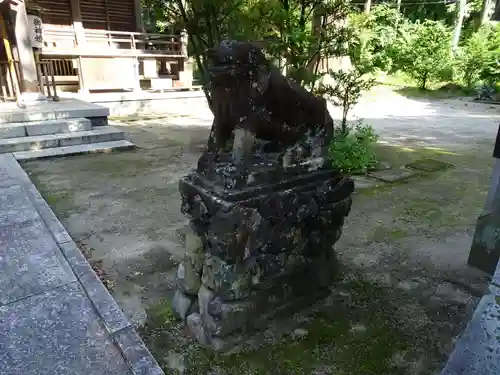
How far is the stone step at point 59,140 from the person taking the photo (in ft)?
21.7

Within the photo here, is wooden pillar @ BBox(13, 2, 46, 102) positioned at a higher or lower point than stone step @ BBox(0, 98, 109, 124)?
higher

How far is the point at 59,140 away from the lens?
6984 mm

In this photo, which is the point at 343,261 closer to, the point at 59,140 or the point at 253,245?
the point at 253,245

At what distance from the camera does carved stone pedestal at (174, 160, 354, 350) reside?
6.83ft

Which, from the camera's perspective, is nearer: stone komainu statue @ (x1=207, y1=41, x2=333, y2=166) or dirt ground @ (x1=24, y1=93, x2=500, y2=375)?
stone komainu statue @ (x1=207, y1=41, x2=333, y2=166)

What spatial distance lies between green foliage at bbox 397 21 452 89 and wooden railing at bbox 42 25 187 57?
11040 millimetres

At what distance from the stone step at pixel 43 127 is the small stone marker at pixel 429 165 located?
6302 mm

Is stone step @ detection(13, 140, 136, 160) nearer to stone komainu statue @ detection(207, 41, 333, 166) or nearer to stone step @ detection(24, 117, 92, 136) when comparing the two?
stone step @ detection(24, 117, 92, 136)

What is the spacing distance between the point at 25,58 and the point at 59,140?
10.6ft

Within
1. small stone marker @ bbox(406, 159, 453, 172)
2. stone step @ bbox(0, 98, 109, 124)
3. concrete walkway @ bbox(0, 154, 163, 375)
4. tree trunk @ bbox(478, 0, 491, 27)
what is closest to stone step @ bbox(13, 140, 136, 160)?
stone step @ bbox(0, 98, 109, 124)

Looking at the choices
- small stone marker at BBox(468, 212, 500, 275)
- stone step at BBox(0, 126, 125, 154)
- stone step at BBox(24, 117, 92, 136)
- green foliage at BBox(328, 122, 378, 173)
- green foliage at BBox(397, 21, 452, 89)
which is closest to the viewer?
small stone marker at BBox(468, 212, 500, 275)

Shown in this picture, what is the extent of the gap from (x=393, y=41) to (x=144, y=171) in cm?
1792

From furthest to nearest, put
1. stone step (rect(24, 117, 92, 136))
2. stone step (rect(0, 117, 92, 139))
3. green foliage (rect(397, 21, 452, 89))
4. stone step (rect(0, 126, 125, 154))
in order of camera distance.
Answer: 1. green foliage (rect(397, 21, 452, 89))
2. stone step (rect(24, 117, 92, 136))
3. stone step (rect(0, 117, 92, 139))
4. stone step (rect(0, 126, 125, 154))

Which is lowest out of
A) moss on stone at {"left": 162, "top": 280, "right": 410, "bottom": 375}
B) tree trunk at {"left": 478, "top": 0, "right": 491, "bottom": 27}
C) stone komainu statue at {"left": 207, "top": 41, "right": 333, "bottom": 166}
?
moss on stone at {"left": 162, "top": 280, "right": 410, "bottom": 375}
